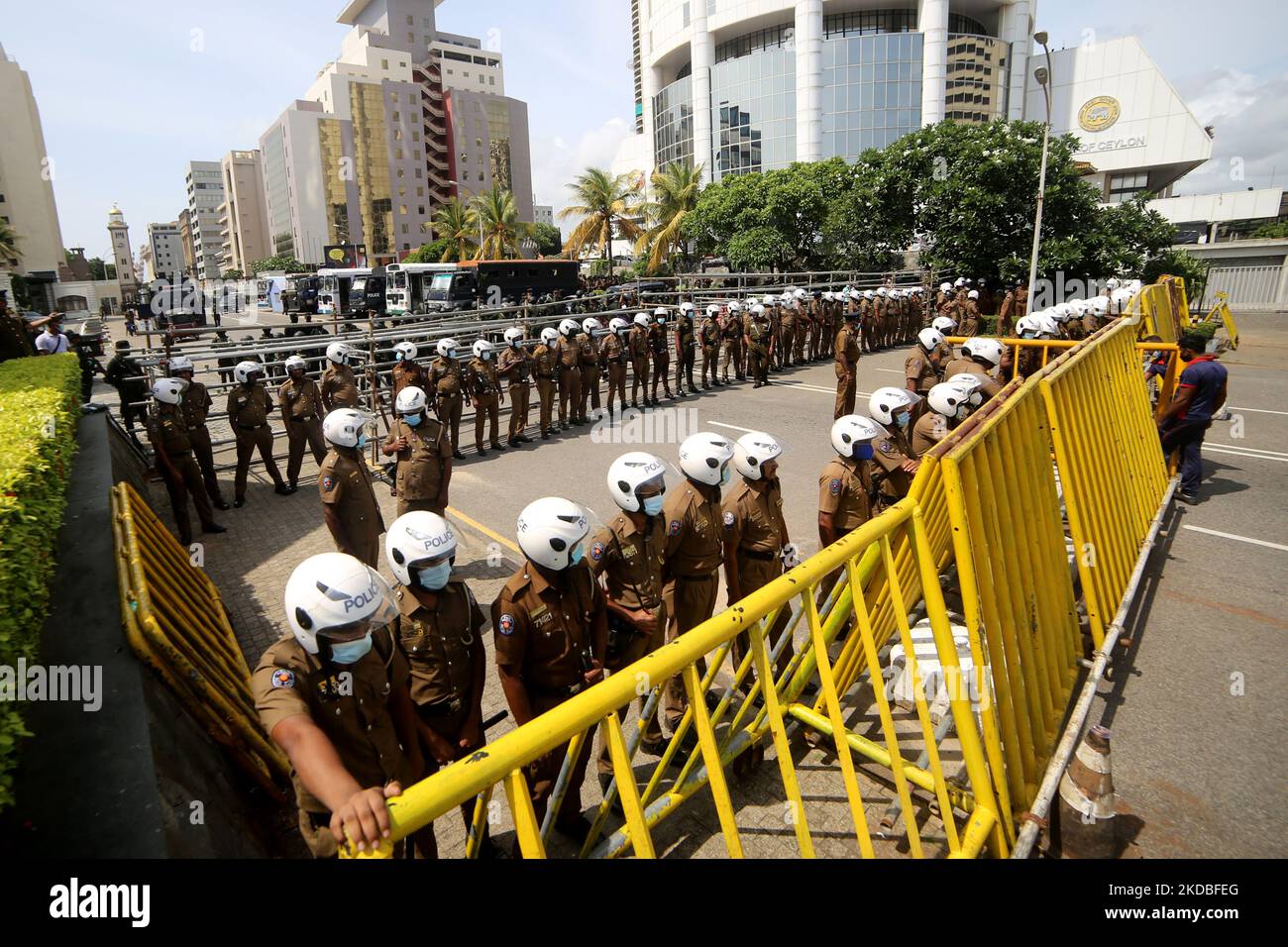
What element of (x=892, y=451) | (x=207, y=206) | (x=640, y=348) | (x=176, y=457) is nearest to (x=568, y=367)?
(x=640, y=348)

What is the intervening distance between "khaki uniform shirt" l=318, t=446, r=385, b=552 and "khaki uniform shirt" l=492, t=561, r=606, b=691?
9.56 feet

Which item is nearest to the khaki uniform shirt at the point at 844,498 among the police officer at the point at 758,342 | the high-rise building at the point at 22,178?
the police officer at the point at 758,342

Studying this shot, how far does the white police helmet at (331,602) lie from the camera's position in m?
2.57

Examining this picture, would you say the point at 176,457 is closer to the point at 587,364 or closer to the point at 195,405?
the point at 195,405

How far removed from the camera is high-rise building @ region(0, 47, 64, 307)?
197ft

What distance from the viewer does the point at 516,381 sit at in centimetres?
1191

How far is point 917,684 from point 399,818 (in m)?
2.18

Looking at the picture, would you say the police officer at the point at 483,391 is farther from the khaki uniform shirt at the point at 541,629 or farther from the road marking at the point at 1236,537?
the road marking at the point at 1236,537

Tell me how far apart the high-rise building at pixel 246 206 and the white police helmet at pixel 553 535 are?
414 ft

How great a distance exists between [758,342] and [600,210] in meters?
28.6

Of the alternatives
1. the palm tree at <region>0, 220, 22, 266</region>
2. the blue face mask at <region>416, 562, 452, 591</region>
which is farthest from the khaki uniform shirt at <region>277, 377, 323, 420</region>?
the palm tree at <region>0, 220, 22, 266</region>

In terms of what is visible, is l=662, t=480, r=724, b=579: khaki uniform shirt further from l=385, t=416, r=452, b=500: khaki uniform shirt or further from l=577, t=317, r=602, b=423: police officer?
l=577, t=317, r=602, b=423: police officer
